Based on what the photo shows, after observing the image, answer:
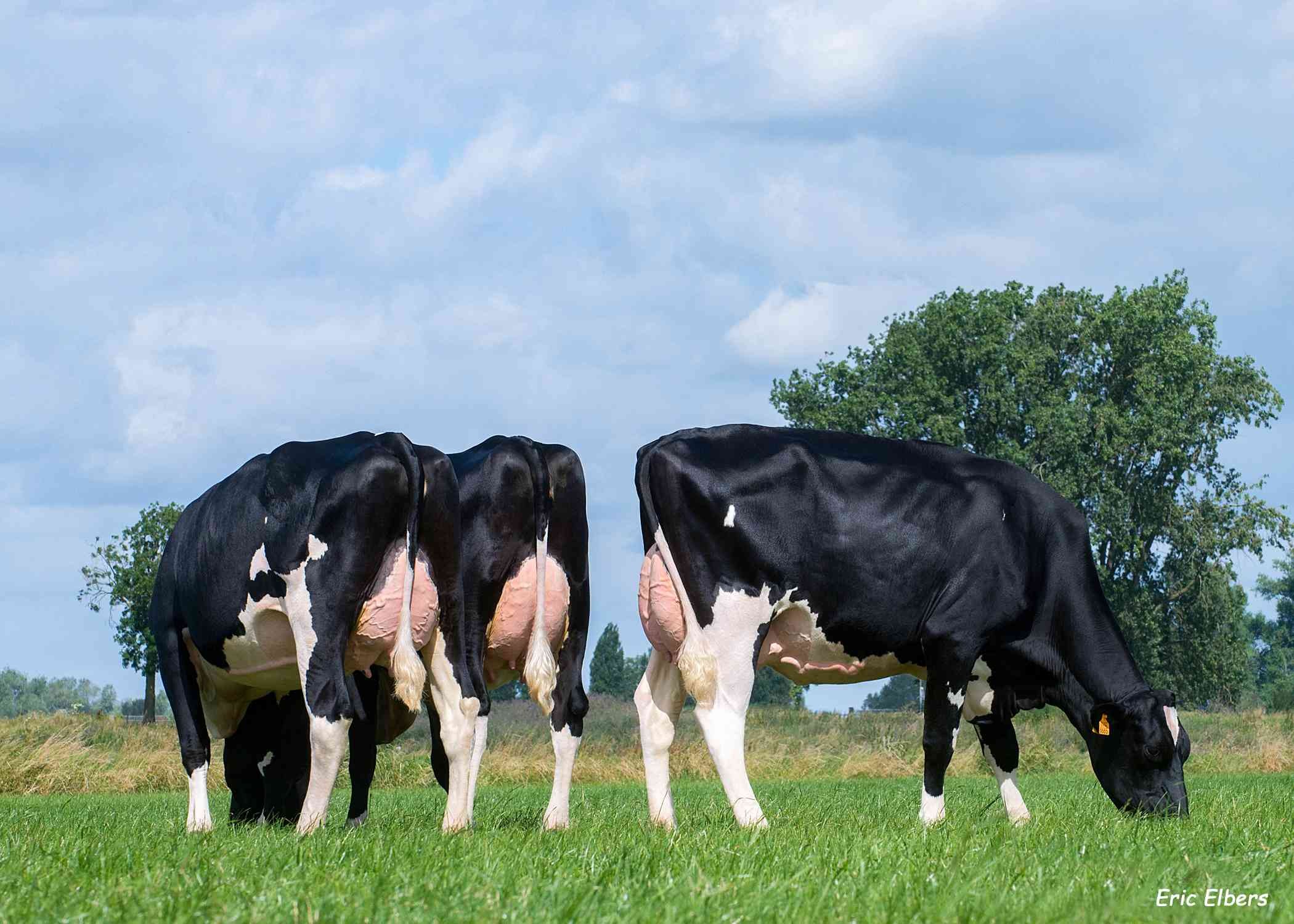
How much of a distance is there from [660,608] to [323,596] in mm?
2364

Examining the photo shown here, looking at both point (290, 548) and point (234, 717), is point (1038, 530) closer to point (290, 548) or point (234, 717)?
point (290, 548)

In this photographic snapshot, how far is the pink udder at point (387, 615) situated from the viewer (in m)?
9.34

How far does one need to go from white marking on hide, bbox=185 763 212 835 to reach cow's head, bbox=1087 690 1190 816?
634 cm

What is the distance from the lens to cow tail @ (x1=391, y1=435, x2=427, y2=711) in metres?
9.32

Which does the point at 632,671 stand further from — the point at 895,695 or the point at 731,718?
the point at 731,718

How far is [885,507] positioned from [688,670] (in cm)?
186

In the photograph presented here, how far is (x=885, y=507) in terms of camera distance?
10086mm

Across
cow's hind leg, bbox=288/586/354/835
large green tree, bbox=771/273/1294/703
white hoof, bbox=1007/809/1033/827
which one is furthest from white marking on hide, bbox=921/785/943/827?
large green tree, bbox=771/273/1294/703

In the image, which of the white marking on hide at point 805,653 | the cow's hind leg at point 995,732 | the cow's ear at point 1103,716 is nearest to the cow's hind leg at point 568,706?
the white marking on hide at point 805,653

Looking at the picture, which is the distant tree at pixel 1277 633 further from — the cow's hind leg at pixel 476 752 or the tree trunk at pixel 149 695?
the cow's hind leg at pixel 476 752

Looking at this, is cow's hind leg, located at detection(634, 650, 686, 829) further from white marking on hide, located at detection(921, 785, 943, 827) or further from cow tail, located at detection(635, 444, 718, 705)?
white marking on hide, located at detection(921, 785, 943, 827)

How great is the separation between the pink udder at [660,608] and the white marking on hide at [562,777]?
1010mm
